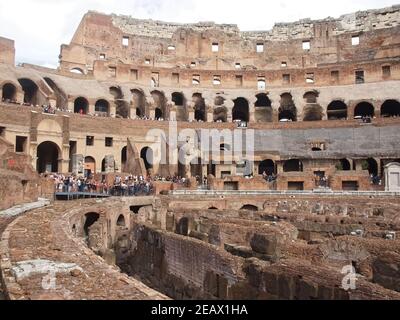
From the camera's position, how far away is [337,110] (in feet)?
149

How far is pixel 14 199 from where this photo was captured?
17.2m

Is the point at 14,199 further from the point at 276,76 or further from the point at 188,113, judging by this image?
the point at 276,76

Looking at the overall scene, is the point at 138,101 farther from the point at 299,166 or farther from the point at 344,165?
the point at 344,165

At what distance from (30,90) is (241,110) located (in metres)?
25.3

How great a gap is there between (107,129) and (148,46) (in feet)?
77.2

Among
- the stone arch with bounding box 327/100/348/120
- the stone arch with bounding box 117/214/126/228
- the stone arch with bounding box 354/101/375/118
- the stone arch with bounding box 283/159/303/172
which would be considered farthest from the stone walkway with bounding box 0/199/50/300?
the stone arch with bounding box 354/101/375/118

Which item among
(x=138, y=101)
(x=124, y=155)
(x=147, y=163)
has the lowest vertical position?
(x=147, y=163)

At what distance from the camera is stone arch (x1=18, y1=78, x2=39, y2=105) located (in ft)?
131

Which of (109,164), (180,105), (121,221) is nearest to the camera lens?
(121,221)

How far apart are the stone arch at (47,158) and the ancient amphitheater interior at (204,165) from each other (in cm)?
13

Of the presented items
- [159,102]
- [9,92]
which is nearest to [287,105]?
[159,102]

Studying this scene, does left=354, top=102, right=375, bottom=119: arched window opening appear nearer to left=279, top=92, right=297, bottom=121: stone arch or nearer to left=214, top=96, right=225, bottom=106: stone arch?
left=279, top=92, right=297, bottom=121: stone arch

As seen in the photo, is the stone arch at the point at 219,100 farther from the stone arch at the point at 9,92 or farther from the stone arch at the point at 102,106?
the stone arch at the point at 9,92
